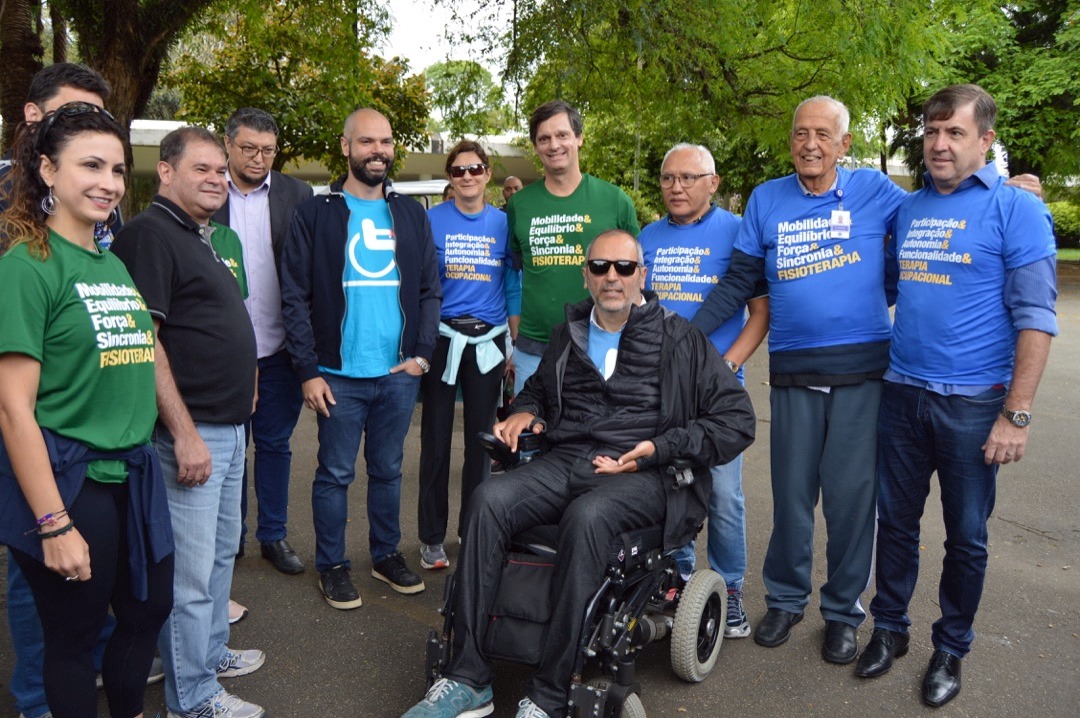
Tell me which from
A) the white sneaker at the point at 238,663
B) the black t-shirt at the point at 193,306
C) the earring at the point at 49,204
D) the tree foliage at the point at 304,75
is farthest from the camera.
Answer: the tree foliage at the point at 304,75

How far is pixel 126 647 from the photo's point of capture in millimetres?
2775

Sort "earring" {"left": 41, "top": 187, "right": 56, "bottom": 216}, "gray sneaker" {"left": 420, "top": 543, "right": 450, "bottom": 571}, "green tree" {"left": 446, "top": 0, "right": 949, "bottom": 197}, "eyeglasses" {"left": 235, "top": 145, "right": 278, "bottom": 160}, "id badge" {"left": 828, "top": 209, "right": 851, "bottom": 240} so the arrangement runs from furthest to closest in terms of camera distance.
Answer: "green tree" {"left": 446, "top": 0, "right": 949, "bottom": 197} → "gray sneaker" {"left": 420, "top": 543, "right": 450, "bottom": 571} → "eyeglasses" {"left": 235, "top": 145, "right": 278, "bottom": 160} → "id badge" {"left": 828, "top": 209, "right": 851, "bottom": 240} → "earring" {"left": 41, "top": 187, "right": 56, "bottom": 216}

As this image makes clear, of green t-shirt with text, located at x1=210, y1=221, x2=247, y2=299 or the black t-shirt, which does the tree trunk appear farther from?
the black t-shirt

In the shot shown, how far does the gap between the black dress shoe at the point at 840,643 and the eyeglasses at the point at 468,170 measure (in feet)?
8.88

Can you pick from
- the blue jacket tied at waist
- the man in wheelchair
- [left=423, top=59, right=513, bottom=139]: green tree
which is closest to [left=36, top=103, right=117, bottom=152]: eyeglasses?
the blue jacket tied at waist

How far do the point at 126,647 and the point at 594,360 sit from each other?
202 cm

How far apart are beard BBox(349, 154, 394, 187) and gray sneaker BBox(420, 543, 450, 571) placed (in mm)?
1884

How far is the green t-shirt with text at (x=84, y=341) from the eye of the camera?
237 centimetres

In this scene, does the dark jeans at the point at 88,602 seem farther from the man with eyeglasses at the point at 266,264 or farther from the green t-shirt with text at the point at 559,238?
the green t-shirt with text at the point at 559,238

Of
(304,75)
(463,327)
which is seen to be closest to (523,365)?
(463,327)

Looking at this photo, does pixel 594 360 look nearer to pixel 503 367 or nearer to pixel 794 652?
pixel 503 367

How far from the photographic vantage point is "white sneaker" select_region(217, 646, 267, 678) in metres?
3.69

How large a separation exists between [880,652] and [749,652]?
20.9 inches

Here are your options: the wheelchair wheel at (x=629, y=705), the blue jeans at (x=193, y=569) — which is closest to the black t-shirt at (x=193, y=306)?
the blue jeans at (x=193, y=569)
